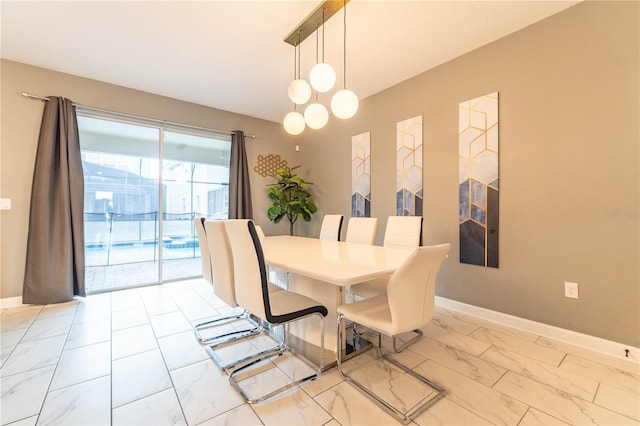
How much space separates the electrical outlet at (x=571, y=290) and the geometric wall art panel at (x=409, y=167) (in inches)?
54.6

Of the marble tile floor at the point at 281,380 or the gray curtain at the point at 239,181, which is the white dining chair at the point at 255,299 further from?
the gray curtain at the point at 239,181

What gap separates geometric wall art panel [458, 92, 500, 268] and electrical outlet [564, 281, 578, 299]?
503mm

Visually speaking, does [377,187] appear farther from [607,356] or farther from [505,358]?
[607,356]

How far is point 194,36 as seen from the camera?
2.45 meters

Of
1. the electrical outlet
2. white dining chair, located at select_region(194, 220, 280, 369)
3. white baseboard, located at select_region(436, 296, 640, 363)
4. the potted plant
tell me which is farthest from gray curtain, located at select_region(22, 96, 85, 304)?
the electrical outlet

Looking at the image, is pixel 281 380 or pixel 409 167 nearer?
pixel 281 380

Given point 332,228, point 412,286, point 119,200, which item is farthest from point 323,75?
point 119,200

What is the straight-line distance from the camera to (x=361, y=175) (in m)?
3.82

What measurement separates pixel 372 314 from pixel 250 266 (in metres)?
0.76

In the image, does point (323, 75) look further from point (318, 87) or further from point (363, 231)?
point (363, 231)

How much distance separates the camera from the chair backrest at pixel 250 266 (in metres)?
1.47

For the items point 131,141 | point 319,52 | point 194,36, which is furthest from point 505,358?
point 131,141

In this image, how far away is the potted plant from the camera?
4.44m

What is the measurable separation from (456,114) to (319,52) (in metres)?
1.56
